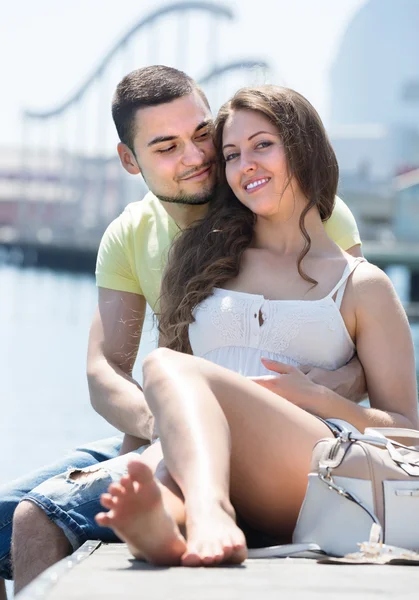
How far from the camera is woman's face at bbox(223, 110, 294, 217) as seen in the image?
3.27 metres

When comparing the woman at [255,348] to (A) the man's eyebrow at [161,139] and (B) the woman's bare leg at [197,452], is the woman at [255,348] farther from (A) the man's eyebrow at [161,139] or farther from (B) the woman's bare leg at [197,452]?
(A) the man's eyebrow at [161,139]

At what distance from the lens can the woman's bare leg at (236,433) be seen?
2398mm

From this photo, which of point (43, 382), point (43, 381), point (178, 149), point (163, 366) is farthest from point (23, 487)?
point (43, 381)

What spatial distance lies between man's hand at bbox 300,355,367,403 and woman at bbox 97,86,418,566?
29 millimetres

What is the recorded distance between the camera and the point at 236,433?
8.38 feet

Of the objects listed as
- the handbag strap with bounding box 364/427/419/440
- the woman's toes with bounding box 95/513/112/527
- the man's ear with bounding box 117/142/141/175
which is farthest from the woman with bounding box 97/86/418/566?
→ the man's ear with bounding box 117/142/141/175

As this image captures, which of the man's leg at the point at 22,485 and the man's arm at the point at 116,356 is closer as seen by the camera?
the man's leg at the point at 22,485

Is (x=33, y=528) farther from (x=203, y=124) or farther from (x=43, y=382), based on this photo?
(x=43, y=382)

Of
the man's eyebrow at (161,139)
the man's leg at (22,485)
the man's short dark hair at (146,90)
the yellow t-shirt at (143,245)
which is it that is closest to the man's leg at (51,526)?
the man's leg at (22,485)

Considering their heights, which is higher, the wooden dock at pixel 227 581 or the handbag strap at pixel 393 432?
the handbag strap at pixel 393 432

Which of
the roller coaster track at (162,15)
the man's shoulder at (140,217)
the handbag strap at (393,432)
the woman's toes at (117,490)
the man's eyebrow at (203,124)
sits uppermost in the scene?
the roller coaster track at (162,15)

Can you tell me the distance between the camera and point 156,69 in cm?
398

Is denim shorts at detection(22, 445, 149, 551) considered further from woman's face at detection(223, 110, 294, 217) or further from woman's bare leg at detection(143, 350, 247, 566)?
woman's face at detection(223, 110, 294, 217)

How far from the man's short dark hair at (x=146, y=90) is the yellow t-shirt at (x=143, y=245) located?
328mm
